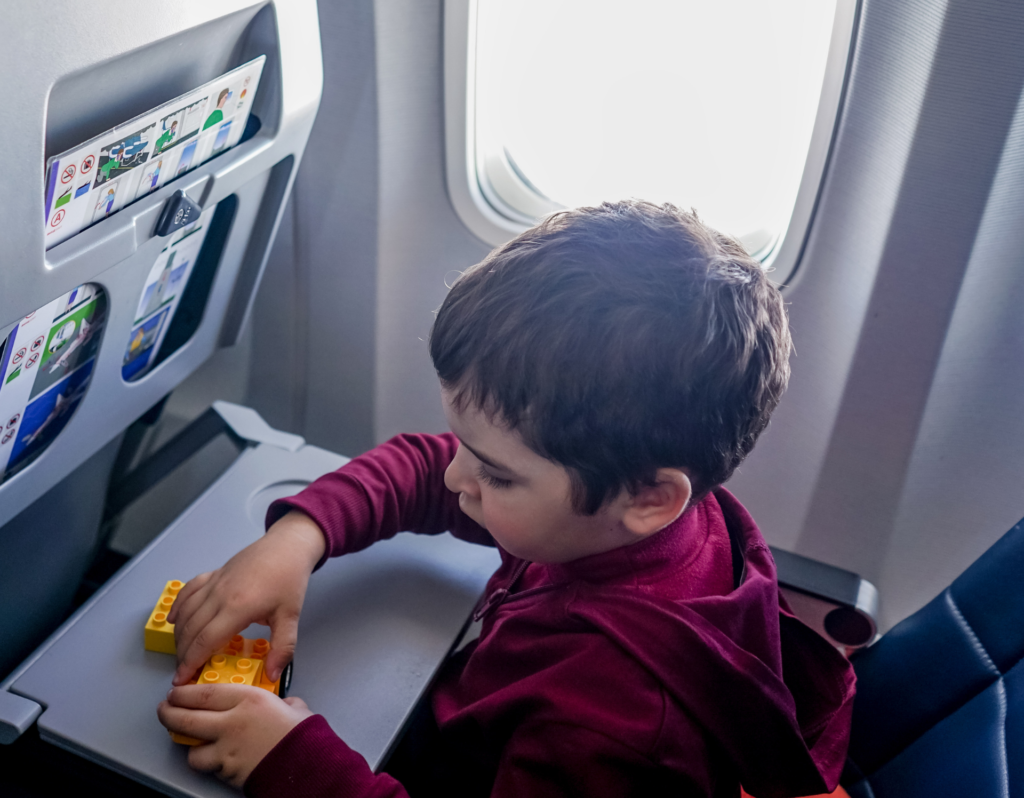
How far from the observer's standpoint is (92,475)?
1.02 metres

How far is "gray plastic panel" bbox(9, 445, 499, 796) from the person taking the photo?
0.68m

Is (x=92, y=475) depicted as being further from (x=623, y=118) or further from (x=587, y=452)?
(x=623, y=118)

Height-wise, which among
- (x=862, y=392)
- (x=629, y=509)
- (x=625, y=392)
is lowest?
(x=862, y=392)

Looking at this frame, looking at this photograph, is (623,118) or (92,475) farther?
(623,118)

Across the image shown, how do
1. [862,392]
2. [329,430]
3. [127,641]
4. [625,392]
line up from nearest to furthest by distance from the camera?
[625,392]
[127,641]
[862,392]
[329,430]

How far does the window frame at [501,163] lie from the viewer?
105cm

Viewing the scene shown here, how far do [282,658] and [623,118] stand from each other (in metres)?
0.92

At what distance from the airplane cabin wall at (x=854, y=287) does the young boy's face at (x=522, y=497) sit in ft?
2.14

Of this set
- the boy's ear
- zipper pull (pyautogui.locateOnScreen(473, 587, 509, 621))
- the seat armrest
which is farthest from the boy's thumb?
the seat armrest

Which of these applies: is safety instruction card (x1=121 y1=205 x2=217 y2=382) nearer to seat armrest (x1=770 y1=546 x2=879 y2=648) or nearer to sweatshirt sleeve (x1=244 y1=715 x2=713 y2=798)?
sweatshirt sleeve (x1=244 y1=715 x2=713 y2=798)

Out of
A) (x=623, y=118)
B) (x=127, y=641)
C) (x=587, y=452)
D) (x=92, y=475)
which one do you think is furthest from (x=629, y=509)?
(x=623, y=118)

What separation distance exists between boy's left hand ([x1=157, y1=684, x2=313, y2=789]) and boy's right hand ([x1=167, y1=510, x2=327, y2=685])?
4cm

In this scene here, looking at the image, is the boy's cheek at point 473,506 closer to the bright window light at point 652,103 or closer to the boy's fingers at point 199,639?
the boy's fingers at point 199,639

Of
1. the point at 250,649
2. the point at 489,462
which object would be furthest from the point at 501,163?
the point at 250,649
